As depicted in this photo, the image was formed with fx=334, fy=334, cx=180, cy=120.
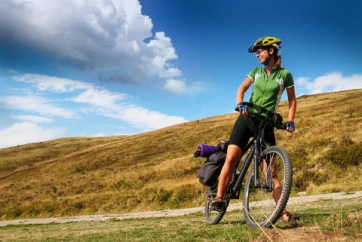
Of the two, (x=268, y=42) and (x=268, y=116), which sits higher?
(x=268, y=42)

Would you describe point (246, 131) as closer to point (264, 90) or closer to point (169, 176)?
point (264, 90)

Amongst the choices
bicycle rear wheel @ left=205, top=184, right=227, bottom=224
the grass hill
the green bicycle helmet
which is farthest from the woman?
the grass hill

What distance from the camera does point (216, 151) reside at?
6488 mm

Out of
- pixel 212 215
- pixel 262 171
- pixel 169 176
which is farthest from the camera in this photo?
pixel 169 176

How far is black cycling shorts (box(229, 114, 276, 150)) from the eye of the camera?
5293mm

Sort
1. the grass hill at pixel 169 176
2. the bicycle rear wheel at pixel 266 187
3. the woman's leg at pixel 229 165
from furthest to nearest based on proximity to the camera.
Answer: the grass hill at pixel 169 176 → the woman's leg at pixel 229 165 → the bicycle rear wheel at pixel 266 187

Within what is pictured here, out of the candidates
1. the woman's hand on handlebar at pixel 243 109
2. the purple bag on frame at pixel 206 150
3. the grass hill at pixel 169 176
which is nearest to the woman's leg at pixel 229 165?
the woman's hand on handlebar at pixel 243 109

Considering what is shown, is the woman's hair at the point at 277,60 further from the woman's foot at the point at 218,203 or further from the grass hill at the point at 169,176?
the grass hill at the point at 169,176

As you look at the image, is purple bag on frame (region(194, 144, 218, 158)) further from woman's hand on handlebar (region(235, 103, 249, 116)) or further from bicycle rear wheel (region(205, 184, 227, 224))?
woman's hand on handlebar (region(235, 103, 249, 116))

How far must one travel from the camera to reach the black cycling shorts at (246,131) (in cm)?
529

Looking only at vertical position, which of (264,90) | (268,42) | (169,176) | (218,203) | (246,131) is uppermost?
(268,42)

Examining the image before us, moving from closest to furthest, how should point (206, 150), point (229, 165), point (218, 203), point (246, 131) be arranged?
point (246, 131), point (229, 165), point (218, 203), point (206, 150)

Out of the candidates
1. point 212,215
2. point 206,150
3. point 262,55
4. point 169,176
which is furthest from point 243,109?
point 169,176

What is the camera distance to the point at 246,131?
536cm
